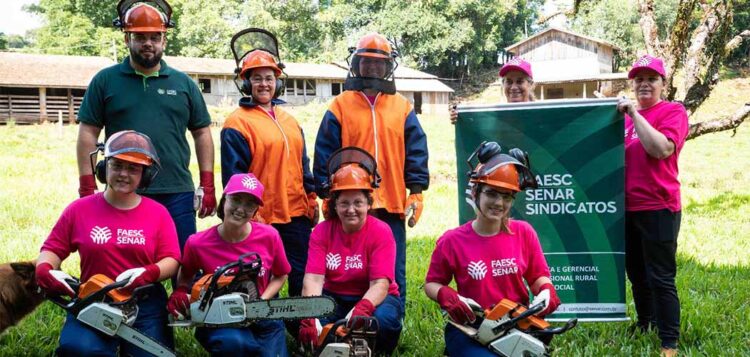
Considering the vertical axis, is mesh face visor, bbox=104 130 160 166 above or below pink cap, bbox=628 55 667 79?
below

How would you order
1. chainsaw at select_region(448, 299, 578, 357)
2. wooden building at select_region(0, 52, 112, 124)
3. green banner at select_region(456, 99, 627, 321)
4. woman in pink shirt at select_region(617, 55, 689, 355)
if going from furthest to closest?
wooden building at select_region(0, 52, 112, 124), green banner at select_region(456, 99, 627, 321), woman in pink shirt at select_region(617, 55, 689, 355), chainsaw at select_region(448, 299, 578, 357)

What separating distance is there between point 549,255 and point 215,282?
2727 millimetres

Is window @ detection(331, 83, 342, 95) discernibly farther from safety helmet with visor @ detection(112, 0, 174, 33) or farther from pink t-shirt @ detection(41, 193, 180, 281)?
pink t-shirt @ detection(41, 193, 180, 281)

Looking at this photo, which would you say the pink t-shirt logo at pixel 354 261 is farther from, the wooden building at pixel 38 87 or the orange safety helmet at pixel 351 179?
the wooden building at pixel 38 87

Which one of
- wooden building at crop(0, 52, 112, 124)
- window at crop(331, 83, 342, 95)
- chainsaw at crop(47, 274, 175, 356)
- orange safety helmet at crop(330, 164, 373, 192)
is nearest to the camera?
chainsaw at crop(47, 274, 175, 356)

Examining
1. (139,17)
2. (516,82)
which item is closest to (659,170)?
(516,82)

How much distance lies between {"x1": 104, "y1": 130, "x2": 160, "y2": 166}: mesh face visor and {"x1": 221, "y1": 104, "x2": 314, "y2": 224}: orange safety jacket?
0.75 metres

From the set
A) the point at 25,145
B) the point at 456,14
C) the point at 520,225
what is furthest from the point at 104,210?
the point at 456,14

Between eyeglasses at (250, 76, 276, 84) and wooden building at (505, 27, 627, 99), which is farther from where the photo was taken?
wooden building at (505, 27, 627, 99)

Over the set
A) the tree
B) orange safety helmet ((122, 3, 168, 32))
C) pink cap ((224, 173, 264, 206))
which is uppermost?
the tree

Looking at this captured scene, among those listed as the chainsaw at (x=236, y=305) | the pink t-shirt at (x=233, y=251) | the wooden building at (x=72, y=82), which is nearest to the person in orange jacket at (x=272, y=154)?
the pink t-shirt at (x=233, y=251)

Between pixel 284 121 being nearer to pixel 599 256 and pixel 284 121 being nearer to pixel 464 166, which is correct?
pixel 464 166

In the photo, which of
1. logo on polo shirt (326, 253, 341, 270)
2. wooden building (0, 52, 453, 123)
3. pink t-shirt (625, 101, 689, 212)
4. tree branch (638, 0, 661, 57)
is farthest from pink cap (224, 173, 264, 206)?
wooden building (0, 52, 453, 123)

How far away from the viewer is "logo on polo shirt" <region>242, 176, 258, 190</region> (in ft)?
12.8
